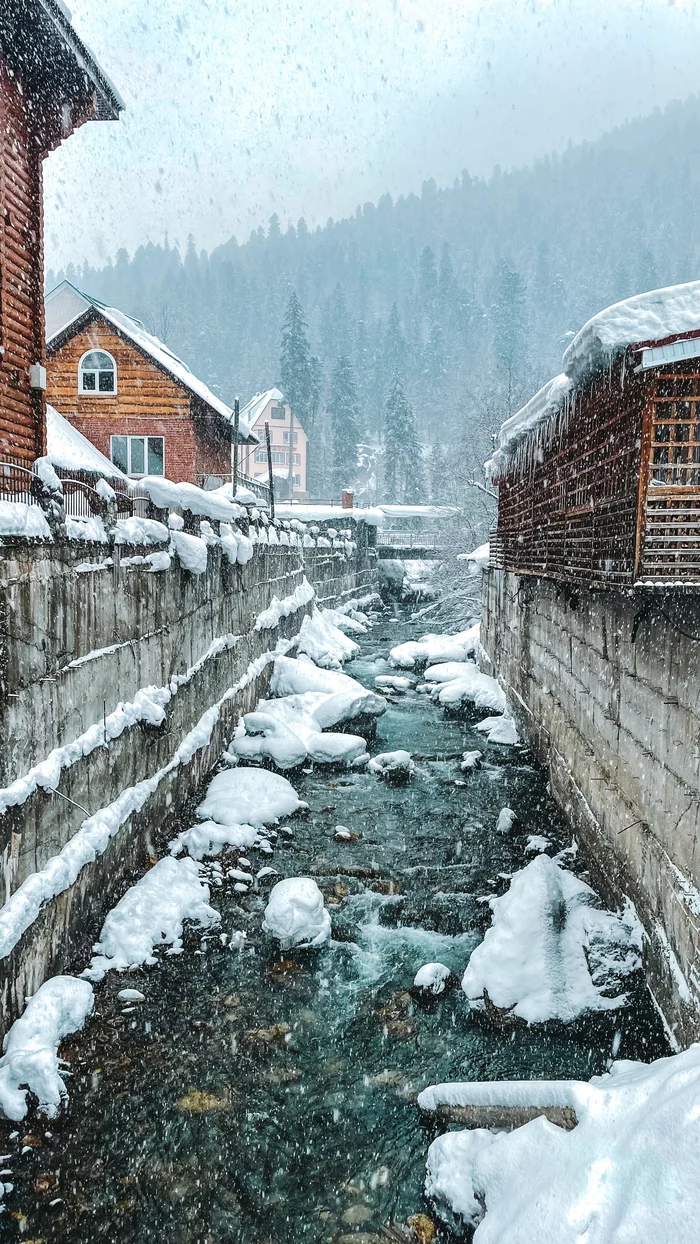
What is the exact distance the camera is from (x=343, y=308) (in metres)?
111

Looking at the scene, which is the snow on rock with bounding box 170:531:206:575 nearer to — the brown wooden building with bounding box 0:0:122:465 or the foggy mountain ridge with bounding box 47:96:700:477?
the brown wooden building with bounding box 0:0:122:465

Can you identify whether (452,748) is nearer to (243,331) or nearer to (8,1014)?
(8,1014)

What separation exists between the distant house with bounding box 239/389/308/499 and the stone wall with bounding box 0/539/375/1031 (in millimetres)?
57986

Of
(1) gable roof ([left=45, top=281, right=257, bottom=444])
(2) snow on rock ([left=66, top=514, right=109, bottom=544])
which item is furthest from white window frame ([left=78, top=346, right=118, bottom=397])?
(2) snow on rock ([left=66, top=514, right=109, bottom=544])

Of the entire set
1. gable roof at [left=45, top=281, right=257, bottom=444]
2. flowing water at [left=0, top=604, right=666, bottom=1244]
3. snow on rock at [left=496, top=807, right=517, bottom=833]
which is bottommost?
flowing water at [left=0, top=604, right=666, bottom=1244]

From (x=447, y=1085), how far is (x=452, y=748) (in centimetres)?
777

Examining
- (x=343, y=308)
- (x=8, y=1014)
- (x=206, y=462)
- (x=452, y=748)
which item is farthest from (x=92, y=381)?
(x=343, y=308)

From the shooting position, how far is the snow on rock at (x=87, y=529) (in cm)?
521

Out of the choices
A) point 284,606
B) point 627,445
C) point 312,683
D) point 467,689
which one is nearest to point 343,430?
point 284,606

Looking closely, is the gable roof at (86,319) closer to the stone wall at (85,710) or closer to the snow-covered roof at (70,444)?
the snow-covered roof at (70,444)

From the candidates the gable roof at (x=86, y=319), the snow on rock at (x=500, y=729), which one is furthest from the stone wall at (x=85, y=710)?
the gable roof at (x=86, y=319)

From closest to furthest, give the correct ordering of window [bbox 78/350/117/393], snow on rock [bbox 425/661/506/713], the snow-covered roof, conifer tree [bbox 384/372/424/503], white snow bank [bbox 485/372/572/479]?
white snow bank [bbox 485/372/572/479], snow on rock [bbox 425/661/506/713], the snow-covered roof, window [bbox 78/350/117/393], conifer tree [bbox 384/372/424/503]

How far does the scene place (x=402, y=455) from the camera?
71812mm

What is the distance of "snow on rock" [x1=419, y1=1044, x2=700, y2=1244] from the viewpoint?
8.21 ft
